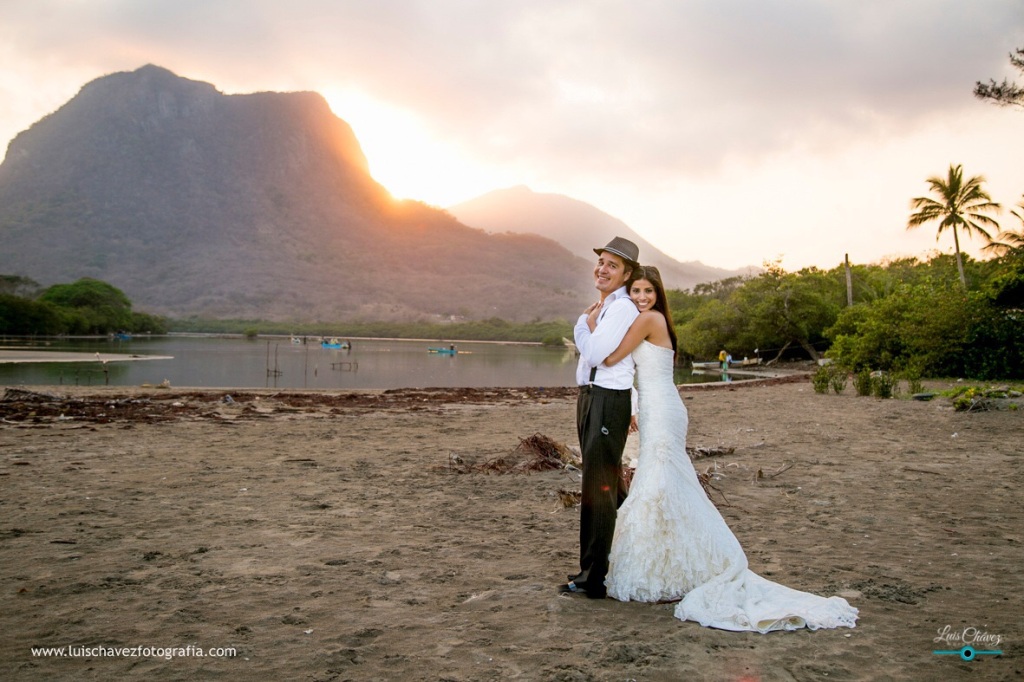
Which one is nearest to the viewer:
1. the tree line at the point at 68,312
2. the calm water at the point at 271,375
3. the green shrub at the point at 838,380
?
the green shrub at the point at 838,380

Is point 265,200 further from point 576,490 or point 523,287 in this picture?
point 576,490

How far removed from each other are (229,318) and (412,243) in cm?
5239

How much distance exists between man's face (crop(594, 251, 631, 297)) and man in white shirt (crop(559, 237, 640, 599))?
0.01 meters

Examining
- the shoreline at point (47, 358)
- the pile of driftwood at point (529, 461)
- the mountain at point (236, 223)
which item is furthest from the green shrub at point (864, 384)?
the mountain at point (236, 223)

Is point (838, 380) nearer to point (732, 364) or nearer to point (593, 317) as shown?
point (593, 317)

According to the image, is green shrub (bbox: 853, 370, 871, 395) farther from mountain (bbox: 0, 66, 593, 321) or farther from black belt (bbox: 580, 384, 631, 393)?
mountain (bbox: 0, 66, 593, 321)

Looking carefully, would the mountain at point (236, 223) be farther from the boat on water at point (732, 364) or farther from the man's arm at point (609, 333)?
the man's arm at point (609, 333)

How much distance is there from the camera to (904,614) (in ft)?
12.2

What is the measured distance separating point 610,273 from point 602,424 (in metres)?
0.91

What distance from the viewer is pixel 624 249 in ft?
13.6

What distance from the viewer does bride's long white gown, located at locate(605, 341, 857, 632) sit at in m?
3.79

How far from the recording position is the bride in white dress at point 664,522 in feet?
12.6

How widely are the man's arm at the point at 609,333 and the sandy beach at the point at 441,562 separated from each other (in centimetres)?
144

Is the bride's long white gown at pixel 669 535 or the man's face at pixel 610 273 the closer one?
the bride's long white gown at pixel 669 535
